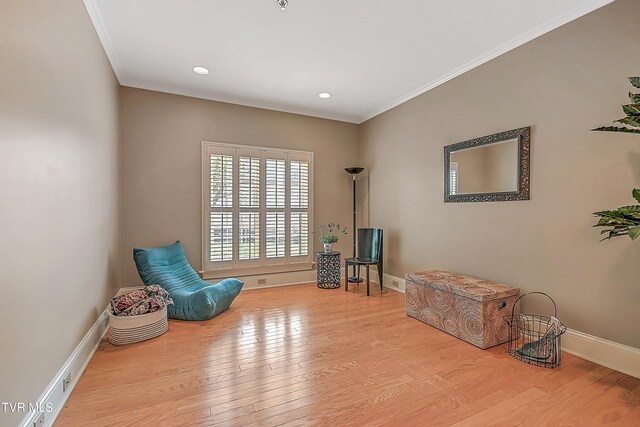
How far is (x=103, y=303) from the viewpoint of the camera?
2.97 metres

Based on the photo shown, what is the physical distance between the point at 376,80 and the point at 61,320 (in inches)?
155

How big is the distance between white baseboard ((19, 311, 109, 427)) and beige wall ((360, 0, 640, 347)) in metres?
3.67

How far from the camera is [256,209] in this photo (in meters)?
4.54

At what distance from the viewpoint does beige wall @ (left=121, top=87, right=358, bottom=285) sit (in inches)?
152

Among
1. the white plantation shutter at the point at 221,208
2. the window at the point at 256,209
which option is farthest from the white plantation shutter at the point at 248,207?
the white plantation shutter at the point at 221,208

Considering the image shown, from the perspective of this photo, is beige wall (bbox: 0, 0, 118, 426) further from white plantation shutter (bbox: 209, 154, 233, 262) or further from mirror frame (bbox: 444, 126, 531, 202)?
mirror frame (bbox: 444, 126, 531, 202)

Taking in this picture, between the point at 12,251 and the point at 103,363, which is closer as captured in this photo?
the point at 12,251

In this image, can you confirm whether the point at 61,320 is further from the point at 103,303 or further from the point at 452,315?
the point at 452,315

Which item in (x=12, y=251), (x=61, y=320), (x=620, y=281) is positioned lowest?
(x=61, y=320)

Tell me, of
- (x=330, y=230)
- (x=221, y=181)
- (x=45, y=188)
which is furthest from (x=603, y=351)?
(x=221, y=181)

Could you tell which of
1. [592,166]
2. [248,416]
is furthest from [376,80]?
[248,416]

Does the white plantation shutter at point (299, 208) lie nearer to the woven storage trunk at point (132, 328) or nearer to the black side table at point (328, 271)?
the black side table at point (328, 271)

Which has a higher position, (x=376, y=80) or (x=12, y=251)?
(x=376, y=80)

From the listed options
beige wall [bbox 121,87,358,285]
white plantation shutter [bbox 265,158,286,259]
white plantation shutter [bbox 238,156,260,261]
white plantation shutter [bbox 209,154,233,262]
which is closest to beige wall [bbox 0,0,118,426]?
beige wall [bbox 121,87,358,285]
